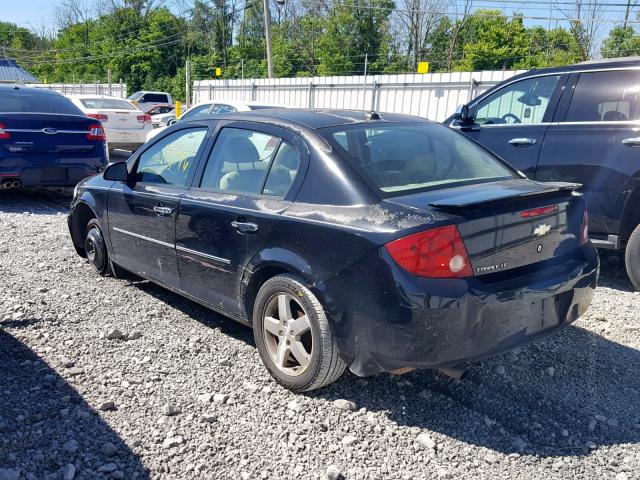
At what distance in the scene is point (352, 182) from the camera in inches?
127

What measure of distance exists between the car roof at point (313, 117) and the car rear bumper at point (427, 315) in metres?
1.11

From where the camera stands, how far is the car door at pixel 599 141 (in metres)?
5.17

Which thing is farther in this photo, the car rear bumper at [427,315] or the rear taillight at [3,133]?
the rear taillight at [3,133]

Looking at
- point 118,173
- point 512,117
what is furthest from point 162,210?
point 512,117

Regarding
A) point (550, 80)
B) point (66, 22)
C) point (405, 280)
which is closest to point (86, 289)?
point (405, 280)

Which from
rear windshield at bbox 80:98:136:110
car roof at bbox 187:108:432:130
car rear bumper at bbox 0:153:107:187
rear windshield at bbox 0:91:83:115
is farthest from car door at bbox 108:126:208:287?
rear windshield at bbox 80:98:136:110

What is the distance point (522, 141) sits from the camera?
5.84 m

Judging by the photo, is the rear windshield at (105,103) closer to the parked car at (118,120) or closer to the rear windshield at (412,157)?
the parked car at (118,120)

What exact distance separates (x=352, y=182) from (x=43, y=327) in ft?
8.42

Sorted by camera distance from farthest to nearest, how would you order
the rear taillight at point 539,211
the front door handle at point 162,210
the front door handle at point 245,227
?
the front door handle at point 162,210
the front door handle at point 245,227
the rear taillight at point 539,211

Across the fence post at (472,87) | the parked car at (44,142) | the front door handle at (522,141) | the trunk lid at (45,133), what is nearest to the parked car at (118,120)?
the parked car at (44,142)

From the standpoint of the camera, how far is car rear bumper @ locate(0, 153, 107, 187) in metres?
8.14

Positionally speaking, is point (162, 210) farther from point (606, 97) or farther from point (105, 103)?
point (105, 103)

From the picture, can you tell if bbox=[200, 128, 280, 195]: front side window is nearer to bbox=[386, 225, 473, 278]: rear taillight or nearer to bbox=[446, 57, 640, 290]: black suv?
bbox=[386, 225, 473, 278]: rear taillight
